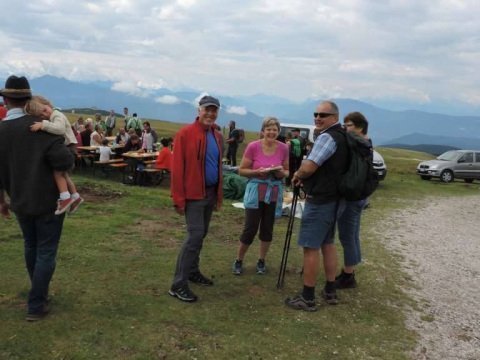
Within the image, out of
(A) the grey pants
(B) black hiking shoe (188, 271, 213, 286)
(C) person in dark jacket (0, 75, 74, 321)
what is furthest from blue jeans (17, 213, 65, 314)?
(B) black hiking shoe (188, 271, 213, 286)

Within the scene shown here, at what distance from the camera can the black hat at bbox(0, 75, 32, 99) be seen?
378 centimetres

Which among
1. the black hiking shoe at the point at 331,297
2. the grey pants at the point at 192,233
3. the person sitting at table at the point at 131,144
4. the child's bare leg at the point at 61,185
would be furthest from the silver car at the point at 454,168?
the child's bare leg at the point at 61,185

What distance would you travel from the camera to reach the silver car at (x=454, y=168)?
22.6 meters

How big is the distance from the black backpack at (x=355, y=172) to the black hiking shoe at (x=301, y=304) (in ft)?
3.89

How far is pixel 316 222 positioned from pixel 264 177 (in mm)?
1032

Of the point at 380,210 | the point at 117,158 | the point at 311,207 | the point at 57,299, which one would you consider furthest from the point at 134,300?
the point at 117,158

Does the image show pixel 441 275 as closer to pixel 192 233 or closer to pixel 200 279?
pixel 200 279

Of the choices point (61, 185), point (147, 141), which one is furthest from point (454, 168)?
point (61, 185)

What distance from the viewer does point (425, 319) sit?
487 centimetres

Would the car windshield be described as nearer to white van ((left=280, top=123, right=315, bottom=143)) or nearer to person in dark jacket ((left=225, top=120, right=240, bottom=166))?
white van ((left=280, top=123, right=315, bottom=143))

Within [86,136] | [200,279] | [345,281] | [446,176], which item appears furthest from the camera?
[446,176]

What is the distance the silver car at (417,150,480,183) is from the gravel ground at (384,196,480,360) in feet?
33.2

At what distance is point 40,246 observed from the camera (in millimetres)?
3951

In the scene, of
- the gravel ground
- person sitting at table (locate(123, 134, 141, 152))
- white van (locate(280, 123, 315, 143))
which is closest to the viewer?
the gravel ground
